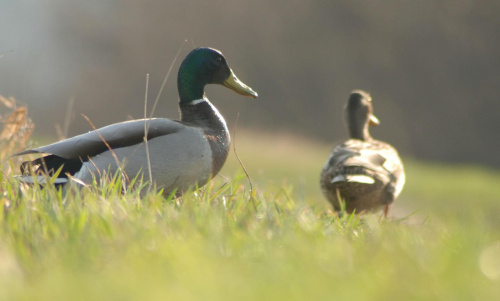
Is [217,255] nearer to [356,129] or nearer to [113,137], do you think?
[113,137]

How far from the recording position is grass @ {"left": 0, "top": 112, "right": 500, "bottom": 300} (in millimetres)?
2016

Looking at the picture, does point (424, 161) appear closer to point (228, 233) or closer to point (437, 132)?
point (437, 132)

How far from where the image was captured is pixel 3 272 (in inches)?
85.5

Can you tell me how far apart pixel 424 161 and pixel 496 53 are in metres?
4.50

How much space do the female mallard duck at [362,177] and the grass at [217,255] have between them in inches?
→ 93.0

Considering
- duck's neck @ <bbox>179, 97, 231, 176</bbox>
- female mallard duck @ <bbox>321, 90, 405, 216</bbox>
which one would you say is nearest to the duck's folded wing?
duck's neck @ <bbox>179, 97, 231, 176</bbox>

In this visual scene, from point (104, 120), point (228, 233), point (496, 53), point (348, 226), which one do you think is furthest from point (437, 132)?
point (228, 233)

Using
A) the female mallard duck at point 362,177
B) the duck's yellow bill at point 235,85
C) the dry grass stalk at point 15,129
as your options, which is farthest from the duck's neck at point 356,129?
the dry grass stalk at point 15,129

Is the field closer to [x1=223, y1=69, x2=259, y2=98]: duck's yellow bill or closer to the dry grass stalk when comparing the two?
the dry grass stalk

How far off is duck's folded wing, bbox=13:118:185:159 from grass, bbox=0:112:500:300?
0.51m

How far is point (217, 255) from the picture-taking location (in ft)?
7.94

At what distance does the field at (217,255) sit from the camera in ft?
6.61

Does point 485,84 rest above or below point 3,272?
below

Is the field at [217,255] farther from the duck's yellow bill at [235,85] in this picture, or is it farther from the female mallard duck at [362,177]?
the female mallard duck at [362,177]
